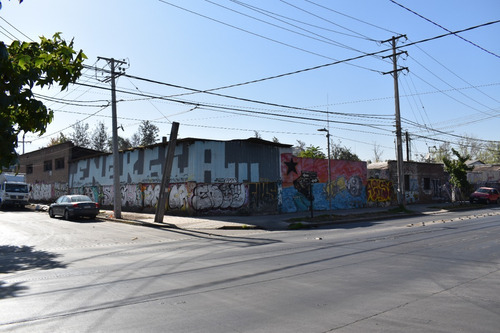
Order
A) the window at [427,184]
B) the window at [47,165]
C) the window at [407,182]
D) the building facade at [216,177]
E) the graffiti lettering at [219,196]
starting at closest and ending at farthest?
the graffiti lettering at [219,196], the building facade at [216,177], the window at [407,182], the window at [427,184], the window at [47,165]

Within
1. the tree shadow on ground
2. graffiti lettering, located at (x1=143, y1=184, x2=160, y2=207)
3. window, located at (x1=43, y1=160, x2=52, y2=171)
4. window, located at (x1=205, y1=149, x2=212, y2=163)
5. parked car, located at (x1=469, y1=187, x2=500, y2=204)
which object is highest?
window, located at (x1=43, y1=160, x2=52, y2=171)

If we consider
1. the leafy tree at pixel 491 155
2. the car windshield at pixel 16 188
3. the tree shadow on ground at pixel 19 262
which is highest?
the leafy tree at pixel 491 155

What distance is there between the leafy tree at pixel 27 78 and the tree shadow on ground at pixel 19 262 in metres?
2.82

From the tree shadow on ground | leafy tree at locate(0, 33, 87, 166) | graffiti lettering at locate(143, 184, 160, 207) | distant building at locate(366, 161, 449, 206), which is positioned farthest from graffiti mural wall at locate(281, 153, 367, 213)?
leafy tree at locate(0, 33, 87, 166)

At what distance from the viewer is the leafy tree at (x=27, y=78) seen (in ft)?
15.6

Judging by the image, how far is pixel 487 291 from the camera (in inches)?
246

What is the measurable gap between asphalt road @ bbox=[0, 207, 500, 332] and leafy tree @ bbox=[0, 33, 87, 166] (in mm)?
2428

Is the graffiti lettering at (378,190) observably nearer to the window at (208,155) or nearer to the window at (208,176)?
the window at (208,176)

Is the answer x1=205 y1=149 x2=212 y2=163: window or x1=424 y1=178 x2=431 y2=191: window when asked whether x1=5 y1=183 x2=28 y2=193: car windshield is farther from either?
x1=424 y1=178 x2=431 y2=191: window

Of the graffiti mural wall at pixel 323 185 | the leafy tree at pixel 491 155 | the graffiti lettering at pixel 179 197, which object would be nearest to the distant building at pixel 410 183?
the graffiti mural wall at pixel 323 185

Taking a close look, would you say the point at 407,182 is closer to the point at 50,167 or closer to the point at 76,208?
the point at 76,208

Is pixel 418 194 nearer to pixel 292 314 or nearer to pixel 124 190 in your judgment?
pixel 124 190

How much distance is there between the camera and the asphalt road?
15.6 feet

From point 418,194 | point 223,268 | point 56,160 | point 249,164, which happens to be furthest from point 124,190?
point 418,194
